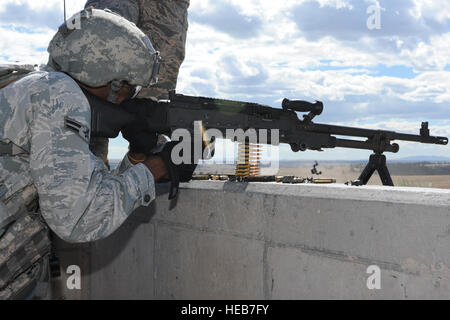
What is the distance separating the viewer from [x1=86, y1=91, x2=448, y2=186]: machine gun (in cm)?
280

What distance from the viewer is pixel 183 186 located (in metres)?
3.41

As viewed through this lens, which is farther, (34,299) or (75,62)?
(34,299)

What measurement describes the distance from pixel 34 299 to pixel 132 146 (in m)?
1.04

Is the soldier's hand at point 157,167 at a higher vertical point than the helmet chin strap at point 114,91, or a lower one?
lower

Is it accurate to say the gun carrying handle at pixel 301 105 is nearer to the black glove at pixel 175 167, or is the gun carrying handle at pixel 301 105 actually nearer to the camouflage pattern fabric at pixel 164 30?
the black glove at pixel 175 167

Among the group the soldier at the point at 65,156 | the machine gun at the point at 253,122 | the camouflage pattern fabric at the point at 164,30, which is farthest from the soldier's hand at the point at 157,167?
the camouflage pattern fabric at the point at 164,30

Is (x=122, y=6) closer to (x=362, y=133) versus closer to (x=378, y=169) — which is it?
(x=362, y=133)

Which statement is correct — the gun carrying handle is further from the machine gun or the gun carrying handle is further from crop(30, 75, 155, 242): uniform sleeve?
crop(30, 75, 155, 242): uniform sleeve

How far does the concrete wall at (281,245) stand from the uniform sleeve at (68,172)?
852mm

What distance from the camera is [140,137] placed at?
9.95 feet

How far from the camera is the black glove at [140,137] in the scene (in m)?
2.96

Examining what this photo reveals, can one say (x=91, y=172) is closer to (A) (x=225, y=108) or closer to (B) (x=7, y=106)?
(B) (x=7, y=106)

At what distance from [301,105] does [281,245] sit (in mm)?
1449

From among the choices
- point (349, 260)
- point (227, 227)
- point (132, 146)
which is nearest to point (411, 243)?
point (349, 260)
